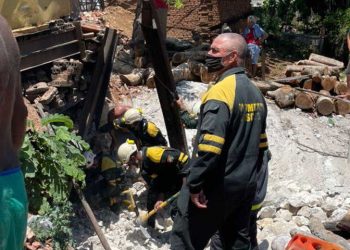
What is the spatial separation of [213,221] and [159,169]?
2.17 meters

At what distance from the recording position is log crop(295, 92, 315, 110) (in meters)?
9.90

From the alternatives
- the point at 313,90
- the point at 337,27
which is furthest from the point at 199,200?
the point at 337,27

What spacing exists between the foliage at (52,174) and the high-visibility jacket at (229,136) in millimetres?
1491

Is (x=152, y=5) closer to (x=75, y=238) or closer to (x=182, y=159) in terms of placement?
(x=182, y=159)

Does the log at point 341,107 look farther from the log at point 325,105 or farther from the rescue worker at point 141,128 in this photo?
the rescue worker at point 141,128

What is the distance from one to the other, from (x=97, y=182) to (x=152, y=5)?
2194 millimetres

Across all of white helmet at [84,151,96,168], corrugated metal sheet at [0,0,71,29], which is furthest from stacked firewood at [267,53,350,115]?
white helmet at [84,151,96,168]

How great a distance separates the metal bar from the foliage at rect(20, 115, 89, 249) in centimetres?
152

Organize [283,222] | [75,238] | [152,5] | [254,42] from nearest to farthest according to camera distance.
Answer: [75,238]
[283,222]
[152,5]
[254,42]

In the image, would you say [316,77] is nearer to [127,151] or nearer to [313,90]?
[313,90]

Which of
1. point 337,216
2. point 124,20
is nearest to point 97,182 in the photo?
point 337,216

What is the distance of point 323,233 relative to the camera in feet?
18.9

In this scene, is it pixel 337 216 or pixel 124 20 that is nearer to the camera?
pixel 337 216

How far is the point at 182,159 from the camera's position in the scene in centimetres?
643
